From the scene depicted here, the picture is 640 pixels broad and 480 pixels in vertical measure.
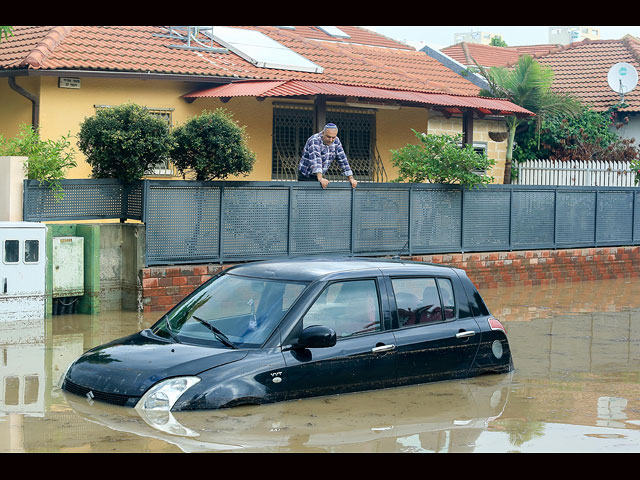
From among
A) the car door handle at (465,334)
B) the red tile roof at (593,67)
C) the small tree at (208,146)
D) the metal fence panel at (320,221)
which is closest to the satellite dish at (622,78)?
the red tile roof at (593,67)

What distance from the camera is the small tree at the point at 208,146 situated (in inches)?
546

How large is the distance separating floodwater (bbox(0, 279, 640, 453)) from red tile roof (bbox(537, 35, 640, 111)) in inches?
761

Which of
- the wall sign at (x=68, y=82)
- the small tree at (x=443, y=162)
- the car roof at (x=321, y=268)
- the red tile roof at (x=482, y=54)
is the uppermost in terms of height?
the red tile roof at (x=482, y=54)

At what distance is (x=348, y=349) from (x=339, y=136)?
14.7m

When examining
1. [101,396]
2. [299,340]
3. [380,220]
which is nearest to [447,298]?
[299,340]

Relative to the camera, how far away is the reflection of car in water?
6.86 meters

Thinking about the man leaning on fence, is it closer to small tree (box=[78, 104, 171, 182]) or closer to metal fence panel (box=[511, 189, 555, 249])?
small tree (box=[78, 104, 171, 182])

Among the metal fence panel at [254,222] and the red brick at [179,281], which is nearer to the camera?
the red brick at [179,281]

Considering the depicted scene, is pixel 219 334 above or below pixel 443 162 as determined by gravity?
below

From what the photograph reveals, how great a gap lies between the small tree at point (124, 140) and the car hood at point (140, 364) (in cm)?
550

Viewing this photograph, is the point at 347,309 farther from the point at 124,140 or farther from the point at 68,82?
the point at 68,82

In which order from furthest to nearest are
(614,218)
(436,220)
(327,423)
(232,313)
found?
(614,218) < (436,220) < (232,313) < (327,423)

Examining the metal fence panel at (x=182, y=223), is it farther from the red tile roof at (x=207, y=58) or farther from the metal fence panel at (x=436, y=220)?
the red tile roof at (x=207, y=58)

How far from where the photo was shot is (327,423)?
7.47m
